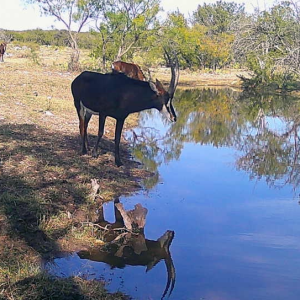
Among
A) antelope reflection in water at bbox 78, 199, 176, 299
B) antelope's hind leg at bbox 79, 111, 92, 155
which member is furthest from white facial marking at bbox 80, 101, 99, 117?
antelope reflection in water at bbox 78, 199, 176, 299

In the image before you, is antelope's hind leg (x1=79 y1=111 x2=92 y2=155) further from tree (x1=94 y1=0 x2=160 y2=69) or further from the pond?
tree (x1=94 y1=0 x2=160 y2=69)

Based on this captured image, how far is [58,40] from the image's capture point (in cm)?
6378

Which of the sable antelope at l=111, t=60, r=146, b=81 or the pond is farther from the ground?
the sable antelope at l=111, t=60, r=146, b=81

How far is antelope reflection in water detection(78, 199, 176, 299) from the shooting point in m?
5.25

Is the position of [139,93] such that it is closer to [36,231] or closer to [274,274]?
[36,231]

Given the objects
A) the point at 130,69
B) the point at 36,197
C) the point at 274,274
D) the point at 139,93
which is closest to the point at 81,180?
the point at 36,197

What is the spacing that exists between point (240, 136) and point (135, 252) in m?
9.40

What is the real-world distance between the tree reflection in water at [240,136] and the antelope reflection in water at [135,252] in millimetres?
2446

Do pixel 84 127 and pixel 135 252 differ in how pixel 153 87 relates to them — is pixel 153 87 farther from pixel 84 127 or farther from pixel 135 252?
pixel 135 252

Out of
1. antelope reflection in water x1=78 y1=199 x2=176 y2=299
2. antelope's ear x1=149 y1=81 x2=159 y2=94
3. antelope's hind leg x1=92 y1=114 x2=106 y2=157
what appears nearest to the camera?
antelope reflection in water x1=78 y1=199 x2=176 y2=299

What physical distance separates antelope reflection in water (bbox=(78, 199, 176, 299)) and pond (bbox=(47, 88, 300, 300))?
0.08ft

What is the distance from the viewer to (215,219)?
6805mm

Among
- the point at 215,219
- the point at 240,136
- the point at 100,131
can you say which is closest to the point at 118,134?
the point at 100,131

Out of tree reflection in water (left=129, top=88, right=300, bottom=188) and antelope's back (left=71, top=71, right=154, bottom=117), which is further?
tree reflection in water (left=129, top=88, right=300, bottom=188)
